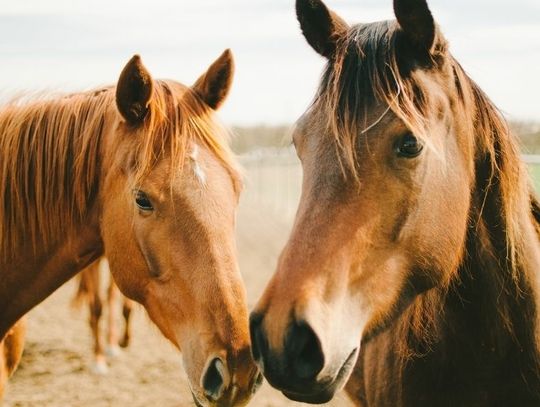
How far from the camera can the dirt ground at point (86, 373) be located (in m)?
6.05

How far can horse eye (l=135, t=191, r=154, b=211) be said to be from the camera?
2.84 m

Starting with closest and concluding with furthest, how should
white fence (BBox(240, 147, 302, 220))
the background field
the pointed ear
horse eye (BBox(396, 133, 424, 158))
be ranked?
horse eye (BBox(396, 133, 424, 158)) → the pointed ear → the background field → white fence (BBox(240, 147, 302, 220))

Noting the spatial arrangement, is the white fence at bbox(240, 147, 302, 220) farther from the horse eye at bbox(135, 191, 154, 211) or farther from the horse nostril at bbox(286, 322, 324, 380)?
the horse nostril at bbox(286, 322, 324, 380)

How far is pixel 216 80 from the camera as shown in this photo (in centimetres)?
333

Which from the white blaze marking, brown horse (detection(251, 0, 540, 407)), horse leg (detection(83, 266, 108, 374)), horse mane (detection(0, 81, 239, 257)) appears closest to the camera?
brown horse (detection(251, 0, 540, 407))

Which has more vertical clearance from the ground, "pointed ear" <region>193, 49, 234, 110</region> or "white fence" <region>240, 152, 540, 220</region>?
"pointed ear" <region>193, 49, 234, 110</region>

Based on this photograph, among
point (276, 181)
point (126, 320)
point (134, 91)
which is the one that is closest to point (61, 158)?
point (134, 91)

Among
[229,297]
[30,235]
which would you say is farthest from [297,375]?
[30,235]

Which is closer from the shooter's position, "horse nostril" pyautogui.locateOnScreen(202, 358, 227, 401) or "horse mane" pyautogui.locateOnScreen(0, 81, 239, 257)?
"horse nostril" pyautogui.locateOnScreen(202, 358, 227, 401)

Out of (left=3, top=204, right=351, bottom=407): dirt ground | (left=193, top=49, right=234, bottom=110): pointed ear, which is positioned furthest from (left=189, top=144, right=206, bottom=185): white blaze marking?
(left=3, top=204, right=351, bottom=407): dirt ground

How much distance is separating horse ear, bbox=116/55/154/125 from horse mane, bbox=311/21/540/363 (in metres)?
1.02

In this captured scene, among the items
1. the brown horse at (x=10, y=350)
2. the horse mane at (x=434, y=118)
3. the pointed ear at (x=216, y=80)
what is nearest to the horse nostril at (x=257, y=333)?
the horse mane at (x=434, y=118)

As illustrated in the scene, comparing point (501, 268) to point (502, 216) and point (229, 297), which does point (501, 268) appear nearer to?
point (502, 216)

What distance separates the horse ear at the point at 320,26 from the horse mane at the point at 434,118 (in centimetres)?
8
